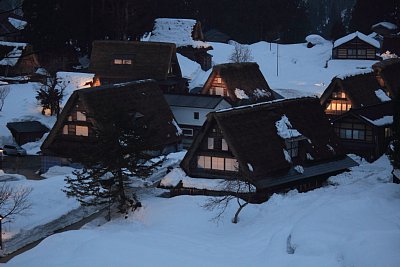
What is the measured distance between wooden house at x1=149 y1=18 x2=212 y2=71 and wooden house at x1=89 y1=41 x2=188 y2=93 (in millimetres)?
9215

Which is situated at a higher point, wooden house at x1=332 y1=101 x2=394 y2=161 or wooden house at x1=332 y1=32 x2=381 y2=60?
wooden house at x1=332 y1=32 x2=381 y2=60

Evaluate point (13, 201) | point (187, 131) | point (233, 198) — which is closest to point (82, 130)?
point (13, 201)

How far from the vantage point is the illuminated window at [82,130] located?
33.7 meters

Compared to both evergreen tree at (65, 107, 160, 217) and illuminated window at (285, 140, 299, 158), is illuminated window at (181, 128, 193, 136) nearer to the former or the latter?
illuminated window at (285, 140, 299, 158)

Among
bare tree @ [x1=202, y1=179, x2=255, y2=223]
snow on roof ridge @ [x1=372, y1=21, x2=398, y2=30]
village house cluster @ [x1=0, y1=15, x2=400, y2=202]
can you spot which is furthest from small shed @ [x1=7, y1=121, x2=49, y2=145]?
snow on roof ridge @ [x1=372, y1=21, x2=398, y2=30]

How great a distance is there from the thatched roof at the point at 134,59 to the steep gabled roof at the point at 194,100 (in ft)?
21.2

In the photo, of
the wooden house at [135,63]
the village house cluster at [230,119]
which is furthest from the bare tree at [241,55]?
the wooden house at [135,63]

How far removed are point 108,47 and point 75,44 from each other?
573 cm

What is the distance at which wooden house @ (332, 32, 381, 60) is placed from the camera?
60.5 m

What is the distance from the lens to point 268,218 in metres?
24.4

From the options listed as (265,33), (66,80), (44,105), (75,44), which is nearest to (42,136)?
(44,105)

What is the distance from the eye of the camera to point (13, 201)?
88.3 feet

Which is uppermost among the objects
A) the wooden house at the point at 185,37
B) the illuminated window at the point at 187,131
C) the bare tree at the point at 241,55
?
the wooden house at the point at 185,37

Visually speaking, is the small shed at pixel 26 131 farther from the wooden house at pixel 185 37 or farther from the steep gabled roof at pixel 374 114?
the wooden house at pixel 185 37
